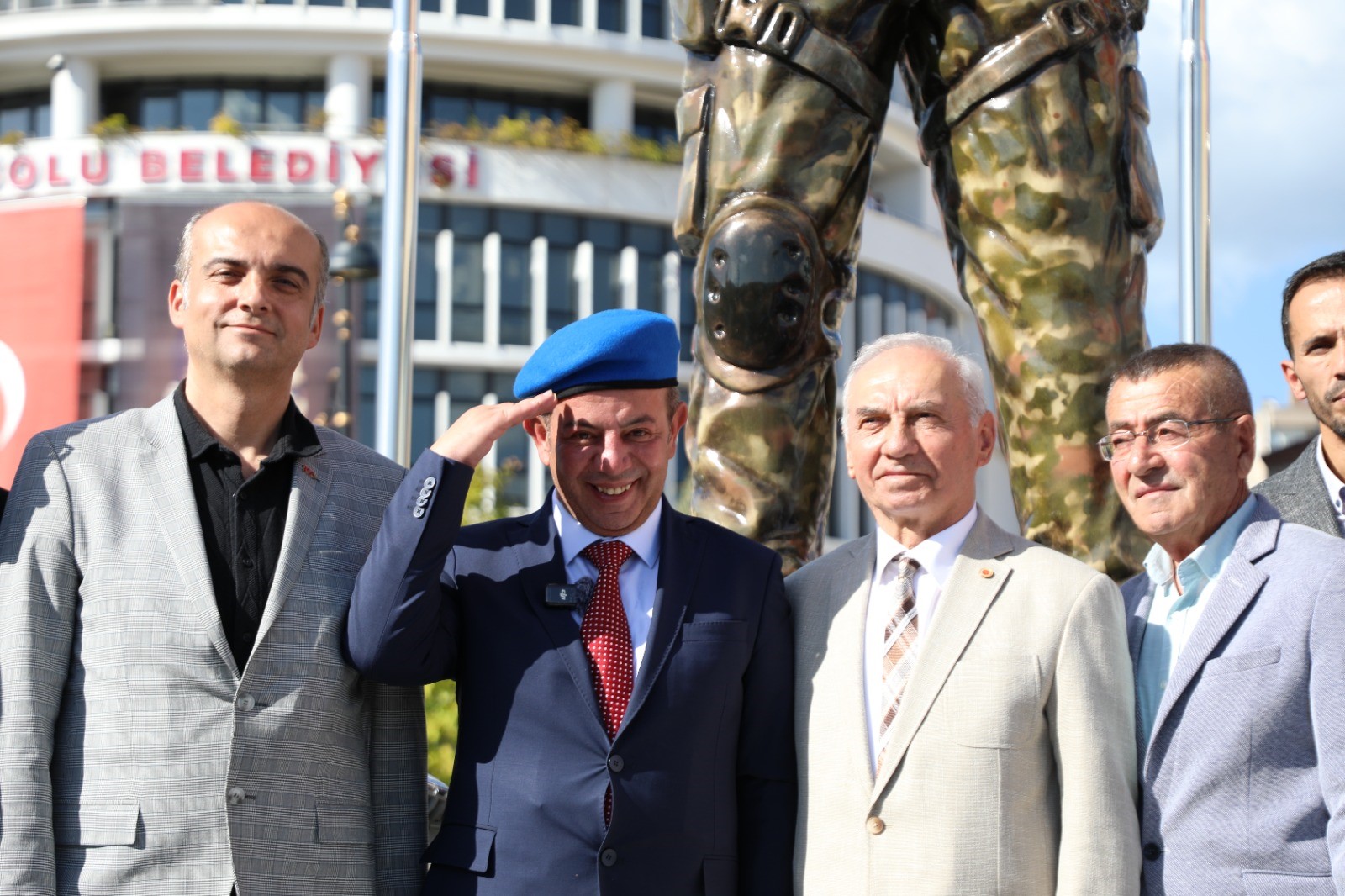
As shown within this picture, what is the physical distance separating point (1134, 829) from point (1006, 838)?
0.68 feet

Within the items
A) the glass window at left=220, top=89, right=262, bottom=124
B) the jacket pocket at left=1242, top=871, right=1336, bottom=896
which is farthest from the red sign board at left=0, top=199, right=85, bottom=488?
the glass window at left=220, top=89, right=262, bottom=124

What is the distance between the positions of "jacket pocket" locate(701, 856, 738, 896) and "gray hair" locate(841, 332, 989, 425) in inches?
31.8

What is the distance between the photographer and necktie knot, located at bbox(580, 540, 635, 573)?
3041mm

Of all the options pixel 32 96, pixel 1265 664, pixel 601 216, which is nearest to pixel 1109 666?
pixel 1265 664

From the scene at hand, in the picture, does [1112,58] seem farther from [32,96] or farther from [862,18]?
[32,96]

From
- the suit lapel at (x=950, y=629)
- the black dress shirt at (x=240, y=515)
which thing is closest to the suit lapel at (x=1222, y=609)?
the suit lapel at (x=950, y=629)

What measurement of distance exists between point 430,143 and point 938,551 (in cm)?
3153

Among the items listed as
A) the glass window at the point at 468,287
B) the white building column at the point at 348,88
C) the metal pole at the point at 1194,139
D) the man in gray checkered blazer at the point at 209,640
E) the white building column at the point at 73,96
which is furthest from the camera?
the white building column at the point at 73,96

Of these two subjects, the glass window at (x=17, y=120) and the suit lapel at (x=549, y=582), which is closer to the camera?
the suit lapel at (x=549, y=582)

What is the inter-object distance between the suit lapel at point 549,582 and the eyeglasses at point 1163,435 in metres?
1.01

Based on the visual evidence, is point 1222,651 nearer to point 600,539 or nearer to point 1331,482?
point 1331,482

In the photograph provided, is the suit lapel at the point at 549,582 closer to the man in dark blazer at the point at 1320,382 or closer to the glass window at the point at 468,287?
the man in dark blazer at the point at 1320,382

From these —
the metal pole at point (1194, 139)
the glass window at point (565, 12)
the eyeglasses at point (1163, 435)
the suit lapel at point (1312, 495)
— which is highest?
the glass window at point (565, 12)

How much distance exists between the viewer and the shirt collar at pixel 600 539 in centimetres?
305
